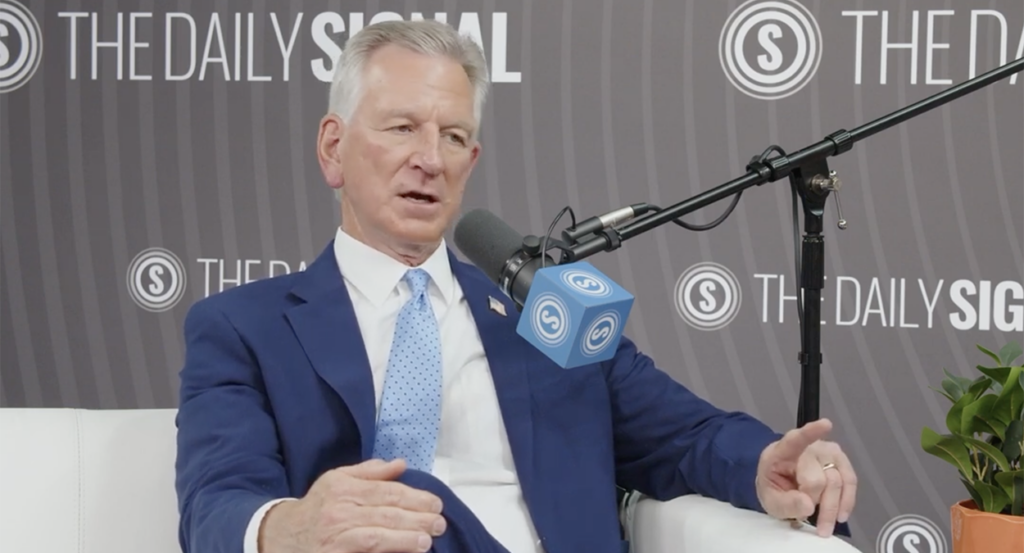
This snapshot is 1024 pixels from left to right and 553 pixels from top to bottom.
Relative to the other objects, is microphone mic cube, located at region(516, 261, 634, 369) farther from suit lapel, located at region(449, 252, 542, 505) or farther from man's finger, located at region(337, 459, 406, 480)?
suit lapel, located at region(449, 252, 542, 505)

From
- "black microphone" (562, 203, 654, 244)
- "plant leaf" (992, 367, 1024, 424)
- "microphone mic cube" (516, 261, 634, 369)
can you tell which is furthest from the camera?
"plant leaf" (992, 367, 1024, 424)

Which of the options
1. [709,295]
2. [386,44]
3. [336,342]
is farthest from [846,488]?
[709,295]

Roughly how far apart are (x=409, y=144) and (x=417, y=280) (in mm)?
244

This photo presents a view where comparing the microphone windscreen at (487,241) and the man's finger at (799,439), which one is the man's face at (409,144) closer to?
the microphone windscreen at (487,241)

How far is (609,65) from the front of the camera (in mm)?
2820

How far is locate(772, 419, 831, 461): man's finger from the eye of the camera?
4.95ft

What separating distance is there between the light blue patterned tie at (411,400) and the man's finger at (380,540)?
52 centimetres

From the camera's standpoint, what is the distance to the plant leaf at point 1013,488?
2.17 m

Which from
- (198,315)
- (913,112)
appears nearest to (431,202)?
(198,315)

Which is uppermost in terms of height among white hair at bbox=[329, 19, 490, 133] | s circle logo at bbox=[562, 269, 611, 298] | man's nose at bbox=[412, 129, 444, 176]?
white hair at bbox=[329, 19, 490, 133]

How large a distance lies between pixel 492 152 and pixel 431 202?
3.19 ft

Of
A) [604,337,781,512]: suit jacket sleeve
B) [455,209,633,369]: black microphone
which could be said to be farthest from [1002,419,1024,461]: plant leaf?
[455,209,633,369]: black microphone

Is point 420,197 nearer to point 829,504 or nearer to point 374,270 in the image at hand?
point 374,270

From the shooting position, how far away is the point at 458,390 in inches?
74.8
